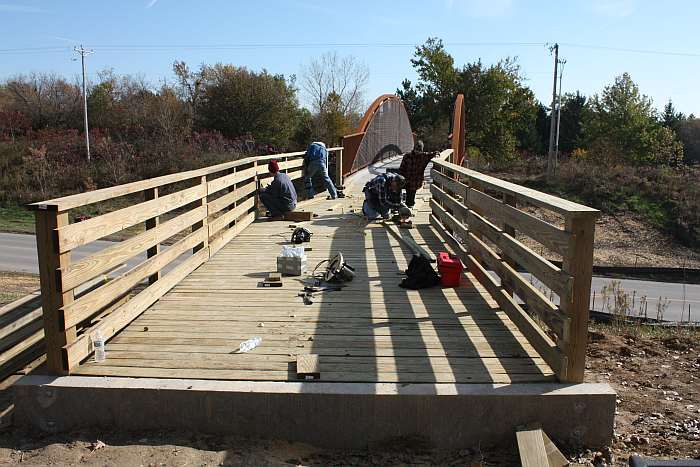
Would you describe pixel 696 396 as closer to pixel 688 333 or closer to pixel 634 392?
pixel 634 392

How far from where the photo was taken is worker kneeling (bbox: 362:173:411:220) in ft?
32.8

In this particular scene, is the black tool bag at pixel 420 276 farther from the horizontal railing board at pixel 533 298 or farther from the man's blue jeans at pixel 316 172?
the man's blue jeans at pixel 316 172

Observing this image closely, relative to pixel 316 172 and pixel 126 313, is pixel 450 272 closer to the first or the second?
pixel 126 313

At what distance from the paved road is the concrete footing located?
12946mm

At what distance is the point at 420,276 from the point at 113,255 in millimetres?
2908

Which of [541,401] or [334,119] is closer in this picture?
[541,401]

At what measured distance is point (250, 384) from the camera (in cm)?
373

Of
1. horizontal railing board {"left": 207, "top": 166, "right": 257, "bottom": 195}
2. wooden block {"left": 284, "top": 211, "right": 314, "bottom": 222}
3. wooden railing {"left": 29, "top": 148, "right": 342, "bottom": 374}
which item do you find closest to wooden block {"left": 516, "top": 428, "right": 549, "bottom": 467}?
wooden railing {"left": 29, "top": 148, "right": 342, "bottom": 374}

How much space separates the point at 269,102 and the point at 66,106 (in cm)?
1626

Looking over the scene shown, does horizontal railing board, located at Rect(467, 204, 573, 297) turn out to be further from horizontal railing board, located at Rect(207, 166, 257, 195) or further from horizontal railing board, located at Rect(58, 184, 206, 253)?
horizontal railing board, located at Rect(207, 166, 257, 195)

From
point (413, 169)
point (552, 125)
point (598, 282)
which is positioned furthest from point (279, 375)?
point (552, 125)

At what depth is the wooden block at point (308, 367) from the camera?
3820 millimetres

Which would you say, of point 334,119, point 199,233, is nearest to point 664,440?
point 199,233

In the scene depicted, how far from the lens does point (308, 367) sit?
3910 mm
